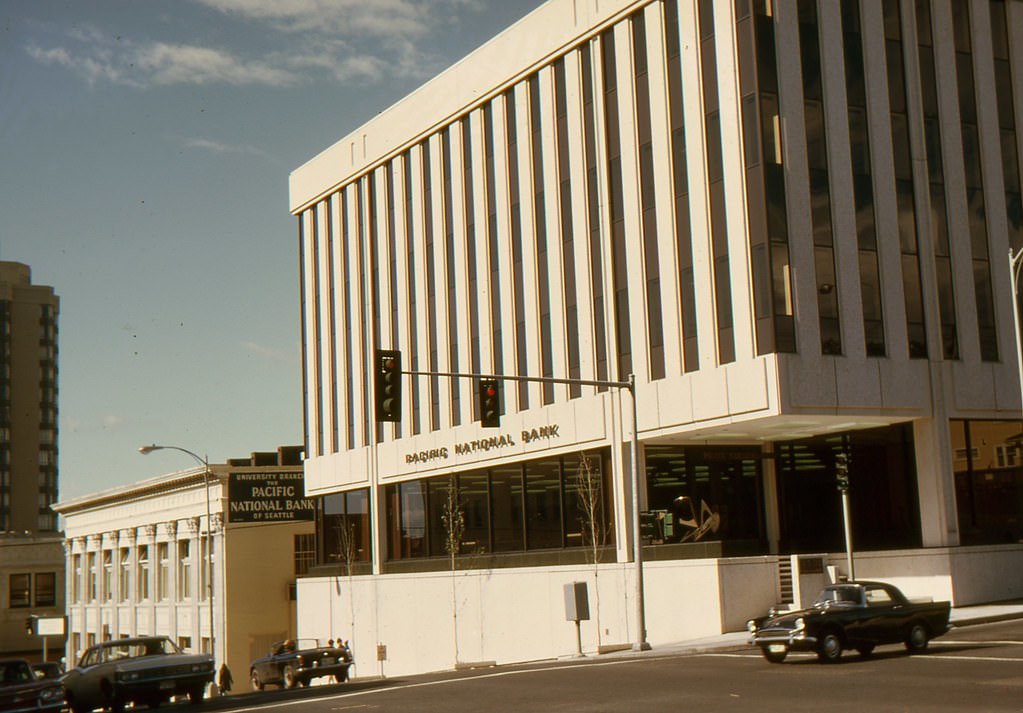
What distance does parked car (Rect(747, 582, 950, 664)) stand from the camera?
24547mm

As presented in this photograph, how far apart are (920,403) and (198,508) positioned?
46301 mm

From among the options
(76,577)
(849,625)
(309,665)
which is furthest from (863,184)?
(76,577)

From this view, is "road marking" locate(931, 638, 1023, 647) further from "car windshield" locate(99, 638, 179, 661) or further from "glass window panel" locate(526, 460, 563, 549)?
"glass window panel" locate(526, 460, 563, 549)

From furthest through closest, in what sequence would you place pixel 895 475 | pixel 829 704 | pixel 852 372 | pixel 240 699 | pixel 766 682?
pixel 895 475
pixel 852 372
pixel 240 699
pixel 766 682
pixel 829 704

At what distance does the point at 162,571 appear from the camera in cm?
8106

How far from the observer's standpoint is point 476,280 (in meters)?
53.2

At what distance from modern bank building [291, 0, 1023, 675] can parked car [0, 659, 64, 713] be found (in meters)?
11.5

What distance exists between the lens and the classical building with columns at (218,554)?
70000 mm

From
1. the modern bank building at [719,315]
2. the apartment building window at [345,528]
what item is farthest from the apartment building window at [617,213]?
the apartment building window at [345,528]

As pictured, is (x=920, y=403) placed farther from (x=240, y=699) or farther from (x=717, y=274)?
(x=240, y=699)

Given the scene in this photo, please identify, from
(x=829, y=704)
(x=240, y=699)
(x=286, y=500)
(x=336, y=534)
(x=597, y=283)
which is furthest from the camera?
(x=286, y=500)

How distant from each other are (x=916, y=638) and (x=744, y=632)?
11.8m

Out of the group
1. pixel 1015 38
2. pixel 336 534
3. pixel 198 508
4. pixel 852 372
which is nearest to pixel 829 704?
pixel 852 372

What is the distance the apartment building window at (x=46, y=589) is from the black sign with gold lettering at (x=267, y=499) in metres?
50.2
